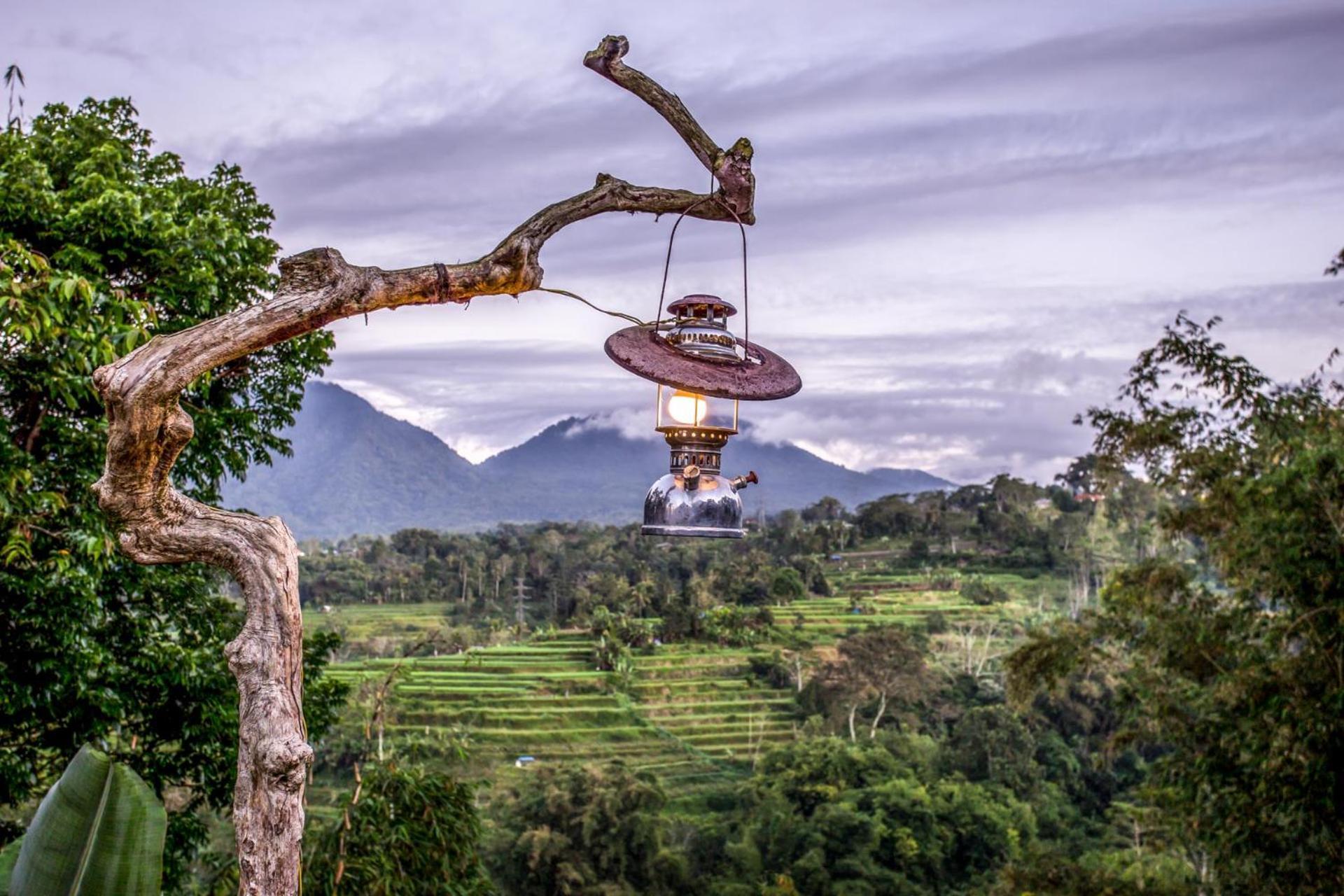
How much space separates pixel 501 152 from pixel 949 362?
9.12 meters

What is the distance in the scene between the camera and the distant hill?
25922 millimetres

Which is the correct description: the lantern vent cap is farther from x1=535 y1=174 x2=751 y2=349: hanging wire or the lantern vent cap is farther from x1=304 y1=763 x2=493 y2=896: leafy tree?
x1=304 y1=763 x2=493 y2=896: leafy tree

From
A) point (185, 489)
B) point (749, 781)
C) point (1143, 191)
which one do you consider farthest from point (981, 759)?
point (185, 489)

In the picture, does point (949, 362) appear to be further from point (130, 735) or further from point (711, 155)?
point (711, 155)

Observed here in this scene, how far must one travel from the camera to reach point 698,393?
146 centimetres

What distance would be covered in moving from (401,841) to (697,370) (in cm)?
340

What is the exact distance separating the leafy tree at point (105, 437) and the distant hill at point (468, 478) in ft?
60.5

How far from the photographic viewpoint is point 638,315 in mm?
1683

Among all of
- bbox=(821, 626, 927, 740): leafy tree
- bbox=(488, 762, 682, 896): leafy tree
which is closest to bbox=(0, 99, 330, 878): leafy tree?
bbox=(488, 762, 682, 896): leafy tree

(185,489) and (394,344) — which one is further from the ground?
(394,344)

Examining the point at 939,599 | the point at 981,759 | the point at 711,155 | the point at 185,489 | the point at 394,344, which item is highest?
the point at 394,344

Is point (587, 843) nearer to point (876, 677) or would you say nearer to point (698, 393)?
point (876, 677)

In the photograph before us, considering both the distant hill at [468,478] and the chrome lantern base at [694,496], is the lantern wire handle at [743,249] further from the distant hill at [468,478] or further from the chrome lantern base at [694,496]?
the distant hill at [468,478]

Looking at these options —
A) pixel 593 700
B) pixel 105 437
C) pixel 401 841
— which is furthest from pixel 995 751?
pixel 105 437
